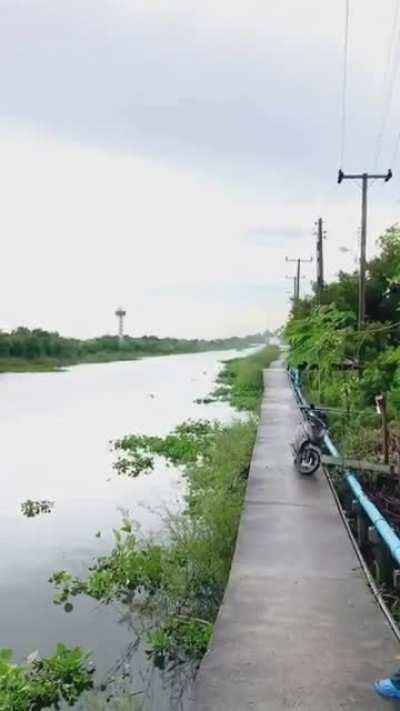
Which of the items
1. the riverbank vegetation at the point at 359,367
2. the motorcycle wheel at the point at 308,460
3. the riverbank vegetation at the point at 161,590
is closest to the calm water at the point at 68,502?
the riverbank vegetation at the point at 161,590

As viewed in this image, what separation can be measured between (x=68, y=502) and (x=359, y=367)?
255 inches

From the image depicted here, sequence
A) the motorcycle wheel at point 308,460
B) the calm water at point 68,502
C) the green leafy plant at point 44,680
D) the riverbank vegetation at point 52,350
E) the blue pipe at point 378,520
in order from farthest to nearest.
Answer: the riverbank vegetation at point 52,350 < the motorcycle wheel at point 308,460 < the calm water at point 68,502 < the blue pipe at point 378,520 < the green leafy plant at point 44,680

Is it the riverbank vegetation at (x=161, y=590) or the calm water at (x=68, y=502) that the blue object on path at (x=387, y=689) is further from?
the calm water at (x=68, y=502)

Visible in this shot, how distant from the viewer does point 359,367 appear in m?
7.75

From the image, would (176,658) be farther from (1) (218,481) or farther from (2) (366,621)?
(1) (218,481)

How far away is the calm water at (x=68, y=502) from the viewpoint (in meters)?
6.61

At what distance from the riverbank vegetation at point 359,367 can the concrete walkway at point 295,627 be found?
48.7 inches

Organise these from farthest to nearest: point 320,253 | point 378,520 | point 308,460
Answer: point 320,253 → point 308,460 → point 378,520

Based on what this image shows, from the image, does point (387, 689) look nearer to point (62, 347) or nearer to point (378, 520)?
point (378, 520)

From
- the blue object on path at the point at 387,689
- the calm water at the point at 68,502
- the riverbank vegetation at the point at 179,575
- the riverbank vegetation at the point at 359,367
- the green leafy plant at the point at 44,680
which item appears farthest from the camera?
the calm water at the point at 68,502

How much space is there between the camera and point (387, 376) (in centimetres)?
765

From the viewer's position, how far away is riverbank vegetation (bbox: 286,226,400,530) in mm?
5891

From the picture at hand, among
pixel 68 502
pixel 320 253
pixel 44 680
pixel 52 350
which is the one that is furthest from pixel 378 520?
pixel 52 350

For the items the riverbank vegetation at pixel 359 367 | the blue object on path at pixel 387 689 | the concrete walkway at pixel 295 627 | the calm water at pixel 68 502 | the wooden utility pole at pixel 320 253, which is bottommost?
the calm water at pixel 68 502
